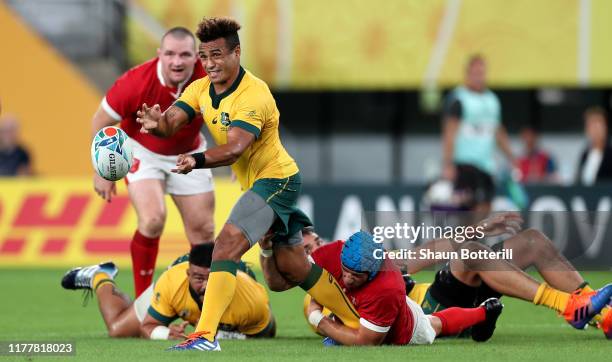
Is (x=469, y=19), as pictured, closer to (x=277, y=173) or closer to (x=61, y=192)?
(x=61, y=192)

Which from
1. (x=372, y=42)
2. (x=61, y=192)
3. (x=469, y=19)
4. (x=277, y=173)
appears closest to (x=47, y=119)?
(x=61, y=192)

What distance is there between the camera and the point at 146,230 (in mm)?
10008

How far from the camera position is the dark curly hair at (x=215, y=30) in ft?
26.7

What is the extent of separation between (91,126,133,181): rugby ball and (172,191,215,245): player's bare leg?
1690 millimetres

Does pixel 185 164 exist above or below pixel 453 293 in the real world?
above

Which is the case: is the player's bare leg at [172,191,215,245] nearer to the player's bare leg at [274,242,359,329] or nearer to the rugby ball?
the player's bare leg at [274,242,359,329]

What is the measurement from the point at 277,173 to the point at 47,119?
36.2ft

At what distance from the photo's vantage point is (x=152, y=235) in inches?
396

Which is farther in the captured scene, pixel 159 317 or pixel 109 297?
pixel 109 297

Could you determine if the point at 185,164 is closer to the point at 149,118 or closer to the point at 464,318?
the point at 149,118

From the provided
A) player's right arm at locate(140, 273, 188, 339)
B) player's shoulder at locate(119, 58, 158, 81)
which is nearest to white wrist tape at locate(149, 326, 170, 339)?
player's right arm at locate(140, 273, 188, 339)

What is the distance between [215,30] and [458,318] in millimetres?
2396

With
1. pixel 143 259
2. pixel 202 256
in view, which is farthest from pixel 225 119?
pixel 143 259

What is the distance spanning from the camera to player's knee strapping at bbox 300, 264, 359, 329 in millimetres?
8297
